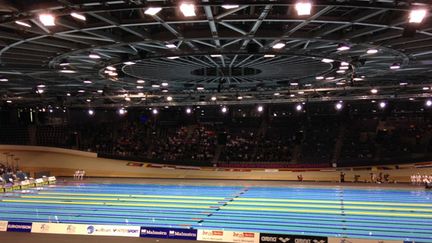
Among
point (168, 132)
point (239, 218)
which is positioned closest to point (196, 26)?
point (239, 218)

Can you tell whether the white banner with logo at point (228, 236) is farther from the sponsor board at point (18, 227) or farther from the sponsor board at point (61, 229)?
A: the sponsor board at point (18, 227)

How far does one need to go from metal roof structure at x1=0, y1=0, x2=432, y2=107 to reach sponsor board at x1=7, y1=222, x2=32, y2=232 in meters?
5.59

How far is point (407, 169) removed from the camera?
28.1 m

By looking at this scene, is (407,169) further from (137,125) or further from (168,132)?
(137,125)

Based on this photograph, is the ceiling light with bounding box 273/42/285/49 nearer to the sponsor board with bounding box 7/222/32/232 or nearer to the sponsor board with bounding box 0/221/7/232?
the sponsor board with bounding box 7/222/32/232

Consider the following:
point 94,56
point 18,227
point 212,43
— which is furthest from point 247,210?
point 94,56

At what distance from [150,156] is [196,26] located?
1039 inches

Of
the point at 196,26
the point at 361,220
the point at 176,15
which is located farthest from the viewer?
the point at 361,220

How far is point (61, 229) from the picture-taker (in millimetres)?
11062

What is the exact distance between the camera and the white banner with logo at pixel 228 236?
32.4ft

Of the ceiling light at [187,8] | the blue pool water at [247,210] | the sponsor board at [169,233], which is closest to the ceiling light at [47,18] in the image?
the ceiling light at [187,8]

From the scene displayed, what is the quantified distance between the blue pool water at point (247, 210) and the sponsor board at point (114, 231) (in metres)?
1.89

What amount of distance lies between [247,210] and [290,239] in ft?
→ 19.0

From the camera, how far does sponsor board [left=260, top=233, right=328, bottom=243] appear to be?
9.27 meters
